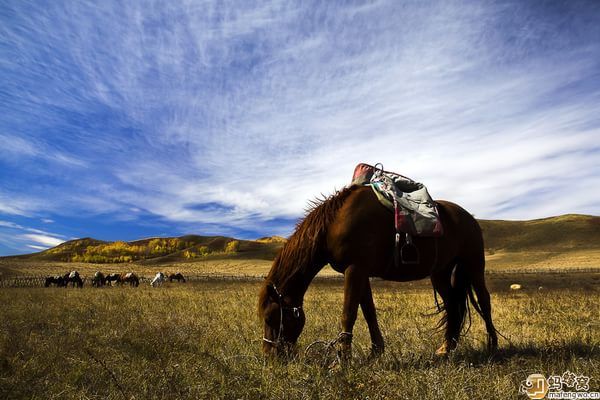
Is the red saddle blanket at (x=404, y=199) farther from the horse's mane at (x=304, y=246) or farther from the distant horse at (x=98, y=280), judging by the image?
the distant horse at (x=98, y=280)

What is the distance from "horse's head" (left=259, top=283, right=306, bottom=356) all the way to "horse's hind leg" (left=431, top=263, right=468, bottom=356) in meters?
2.38

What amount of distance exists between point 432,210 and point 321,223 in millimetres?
1757

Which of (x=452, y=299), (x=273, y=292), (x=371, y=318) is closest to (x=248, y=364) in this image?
(x=273, y=292)

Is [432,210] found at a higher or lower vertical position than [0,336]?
higher

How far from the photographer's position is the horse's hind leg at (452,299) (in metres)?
5.68

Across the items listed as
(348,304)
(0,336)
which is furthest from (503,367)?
(0,336)

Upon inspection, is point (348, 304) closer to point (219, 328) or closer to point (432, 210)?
point (432, 210)

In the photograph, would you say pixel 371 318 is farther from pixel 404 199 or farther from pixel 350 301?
pixel 404 199

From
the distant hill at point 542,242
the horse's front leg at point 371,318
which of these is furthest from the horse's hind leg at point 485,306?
the distant hill at point 542,242

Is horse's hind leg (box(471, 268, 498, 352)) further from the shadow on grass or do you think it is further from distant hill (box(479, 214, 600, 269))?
distant hill (box(479, 214, 600, 269))

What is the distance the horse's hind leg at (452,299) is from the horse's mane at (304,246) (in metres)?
2.50

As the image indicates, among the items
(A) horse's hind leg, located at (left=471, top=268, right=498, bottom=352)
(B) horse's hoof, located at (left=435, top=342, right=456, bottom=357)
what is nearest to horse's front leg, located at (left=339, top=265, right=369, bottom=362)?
(B) horse's hoof, located at (left=435, top=342, right=456, bottom=357)

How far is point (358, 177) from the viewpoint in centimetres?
587

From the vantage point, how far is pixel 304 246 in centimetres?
493
